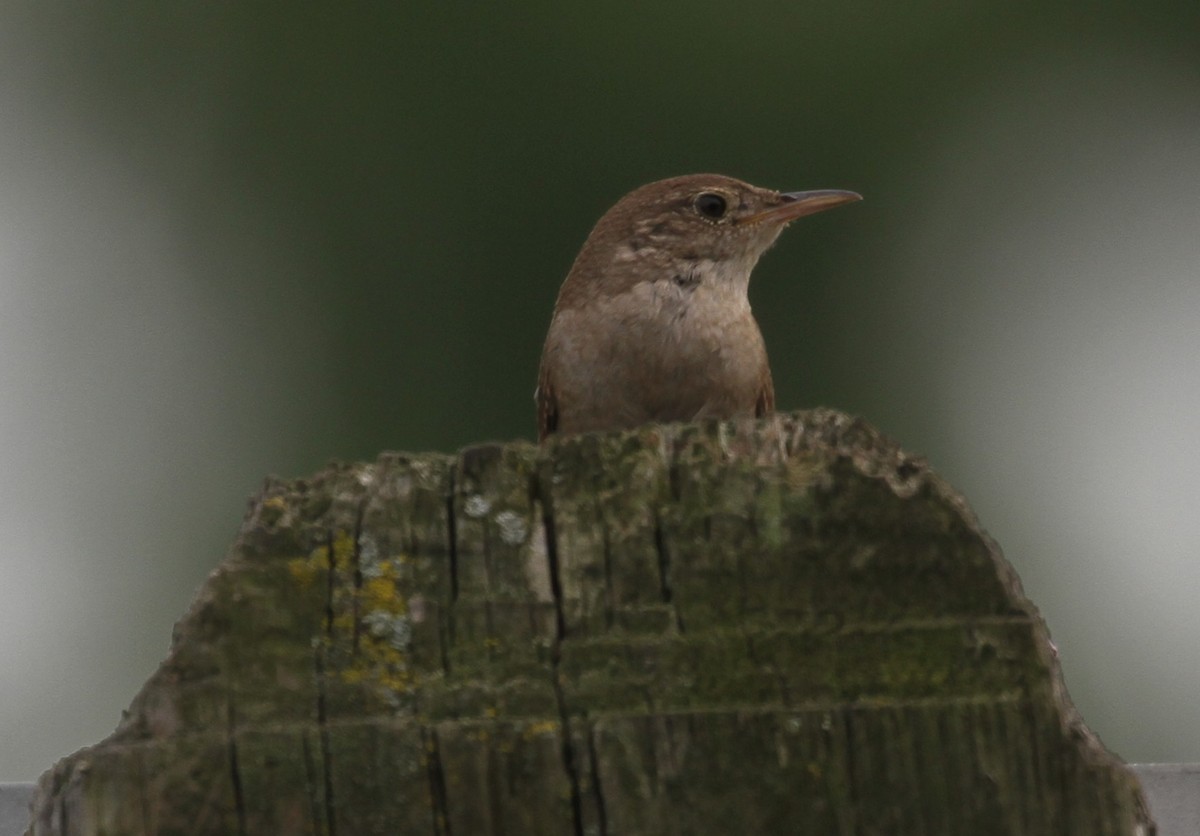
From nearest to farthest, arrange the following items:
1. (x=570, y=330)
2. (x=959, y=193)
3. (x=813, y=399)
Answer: (x=570, y=330) → (x=813, y=399) → (x=959, y=193)

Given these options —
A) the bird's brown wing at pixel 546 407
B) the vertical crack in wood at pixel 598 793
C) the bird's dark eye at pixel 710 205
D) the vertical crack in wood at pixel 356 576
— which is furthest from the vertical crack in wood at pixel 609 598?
the bird's dark eye at pixel 710 205

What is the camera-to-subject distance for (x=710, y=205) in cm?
518

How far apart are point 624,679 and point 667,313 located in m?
2.93

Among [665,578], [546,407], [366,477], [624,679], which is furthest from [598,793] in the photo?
[546,407]

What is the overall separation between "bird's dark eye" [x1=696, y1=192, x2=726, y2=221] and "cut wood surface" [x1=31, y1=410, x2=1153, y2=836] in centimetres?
326

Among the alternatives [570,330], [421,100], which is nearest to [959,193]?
[421,100]

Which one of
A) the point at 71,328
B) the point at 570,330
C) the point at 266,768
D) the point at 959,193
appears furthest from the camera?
the point at 959,193

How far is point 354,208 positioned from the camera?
9.02 meters

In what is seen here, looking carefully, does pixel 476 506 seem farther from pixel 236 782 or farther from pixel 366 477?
pixel 236 782

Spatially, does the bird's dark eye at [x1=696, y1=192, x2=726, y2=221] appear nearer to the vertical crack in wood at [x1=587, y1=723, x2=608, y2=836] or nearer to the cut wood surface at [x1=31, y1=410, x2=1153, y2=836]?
the cut wood surface at [x1=31, y1=410, x2=1153, y2=836]

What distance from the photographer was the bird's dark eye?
16.9 ft

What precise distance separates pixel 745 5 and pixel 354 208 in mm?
2180

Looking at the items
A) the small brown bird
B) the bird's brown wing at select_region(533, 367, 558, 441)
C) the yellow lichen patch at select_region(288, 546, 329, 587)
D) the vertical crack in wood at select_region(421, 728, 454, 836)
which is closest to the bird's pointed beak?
the small brown bird

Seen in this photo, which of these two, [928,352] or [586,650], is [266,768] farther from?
[928,352]
